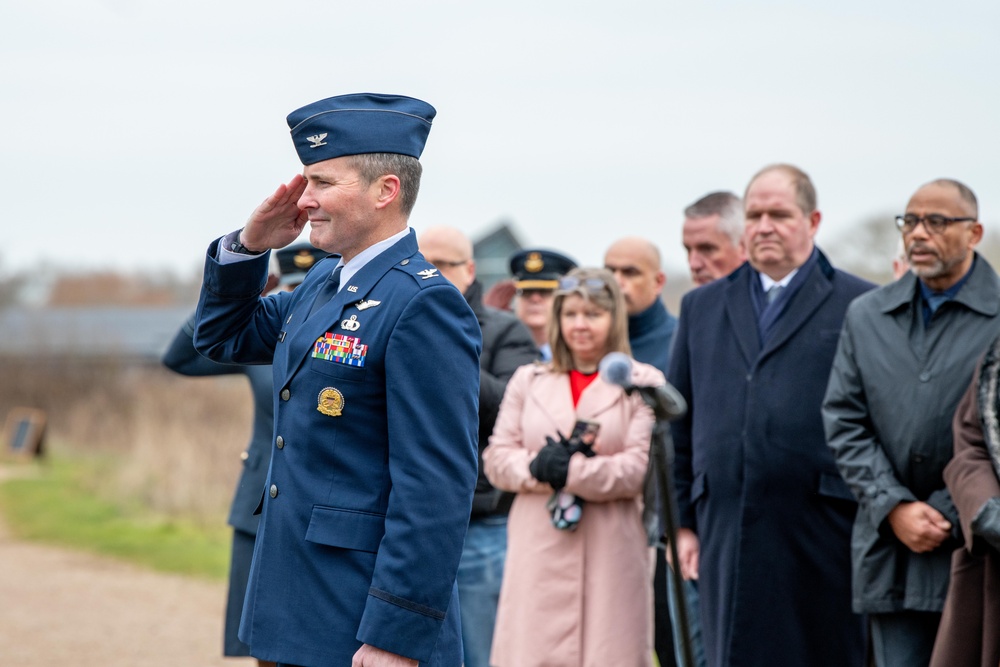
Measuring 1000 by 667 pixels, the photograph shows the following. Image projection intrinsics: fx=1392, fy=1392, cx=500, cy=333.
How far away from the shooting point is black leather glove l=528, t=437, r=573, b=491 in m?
5.54

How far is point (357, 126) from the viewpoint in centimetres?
326

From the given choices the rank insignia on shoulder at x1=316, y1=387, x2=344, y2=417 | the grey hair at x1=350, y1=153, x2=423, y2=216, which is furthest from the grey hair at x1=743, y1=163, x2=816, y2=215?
the rank insignia on shoulder at x1=316, y1=387, x2=344, y2=417

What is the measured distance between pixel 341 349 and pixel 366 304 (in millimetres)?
124

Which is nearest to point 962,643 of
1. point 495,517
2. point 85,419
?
point 495,517

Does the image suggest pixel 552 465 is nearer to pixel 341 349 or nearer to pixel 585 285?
pixel 585 285

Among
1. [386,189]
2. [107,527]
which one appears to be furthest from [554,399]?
[107,527]

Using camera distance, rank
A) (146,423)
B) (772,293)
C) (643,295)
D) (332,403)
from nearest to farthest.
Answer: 1. (332,403)
2. (772,293)
3. (643,295)
4. (146,423)

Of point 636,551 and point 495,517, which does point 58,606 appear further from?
point 636,551

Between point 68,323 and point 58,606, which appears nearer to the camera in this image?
point 58,606

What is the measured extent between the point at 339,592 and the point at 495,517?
2.98 m

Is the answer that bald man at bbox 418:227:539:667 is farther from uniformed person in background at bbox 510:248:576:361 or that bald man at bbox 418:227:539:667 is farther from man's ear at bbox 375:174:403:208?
man's ear at bbox 375:174:403:208

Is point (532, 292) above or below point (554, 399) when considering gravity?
above

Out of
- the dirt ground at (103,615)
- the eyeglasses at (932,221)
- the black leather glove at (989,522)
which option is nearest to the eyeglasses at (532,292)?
the eyeglasses at (932,221)

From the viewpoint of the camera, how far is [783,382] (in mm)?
5250
